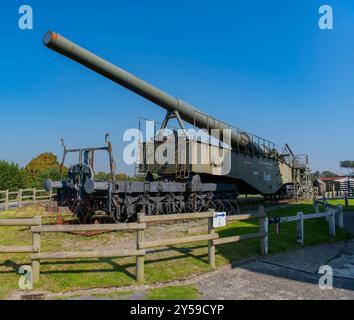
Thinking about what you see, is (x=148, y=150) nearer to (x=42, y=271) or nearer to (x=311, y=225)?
(x=311, y=225)

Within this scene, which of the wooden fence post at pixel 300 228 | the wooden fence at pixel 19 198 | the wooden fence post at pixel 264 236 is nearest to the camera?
the wooden fence post at pixel 264 236

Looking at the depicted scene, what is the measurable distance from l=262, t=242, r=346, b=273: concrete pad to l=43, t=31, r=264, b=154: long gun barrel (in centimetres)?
732

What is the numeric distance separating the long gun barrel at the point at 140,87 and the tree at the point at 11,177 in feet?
77.3

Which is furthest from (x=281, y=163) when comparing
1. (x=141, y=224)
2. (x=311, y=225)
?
(x=141, y=224)

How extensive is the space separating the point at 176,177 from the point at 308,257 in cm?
635

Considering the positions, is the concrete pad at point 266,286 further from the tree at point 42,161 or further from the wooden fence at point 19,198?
the tree at point 42,161

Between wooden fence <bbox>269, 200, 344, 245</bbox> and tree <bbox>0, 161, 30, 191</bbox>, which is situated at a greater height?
tree <bbox>0, 161, 30, 191</bbox>

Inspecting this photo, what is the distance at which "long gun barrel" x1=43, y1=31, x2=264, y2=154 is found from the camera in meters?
10.3

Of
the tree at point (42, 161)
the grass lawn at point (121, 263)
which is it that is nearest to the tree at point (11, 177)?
the tree at point (42, 161)

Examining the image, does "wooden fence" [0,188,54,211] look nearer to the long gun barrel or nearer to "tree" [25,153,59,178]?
the long gun barrel

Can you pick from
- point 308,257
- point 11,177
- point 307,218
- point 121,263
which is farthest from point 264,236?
point 11,177

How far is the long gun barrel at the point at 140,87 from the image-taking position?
10.3 meters

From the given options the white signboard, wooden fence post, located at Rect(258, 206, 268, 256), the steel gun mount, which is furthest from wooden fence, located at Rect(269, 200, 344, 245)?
the steel gun mount
